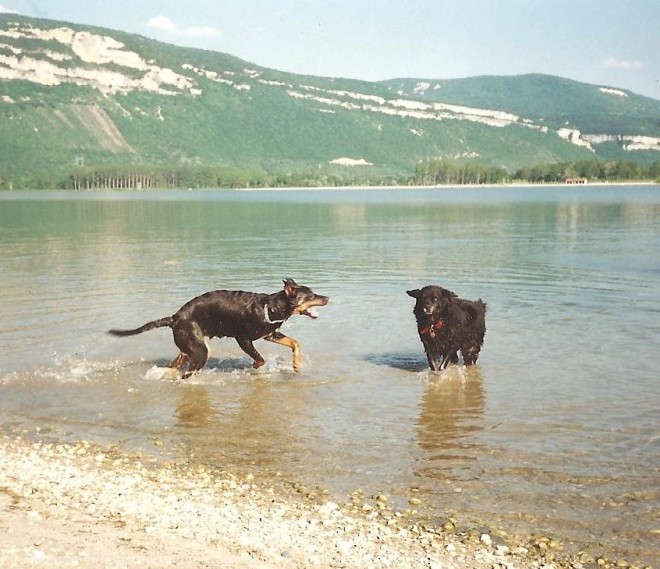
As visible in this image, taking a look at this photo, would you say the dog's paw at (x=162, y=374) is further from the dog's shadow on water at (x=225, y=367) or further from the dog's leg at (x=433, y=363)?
the dog's leg at (x=433, y=363)

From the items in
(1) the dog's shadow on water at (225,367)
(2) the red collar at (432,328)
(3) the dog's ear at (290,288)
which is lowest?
(1) the dog's shadow on water at (225,367)

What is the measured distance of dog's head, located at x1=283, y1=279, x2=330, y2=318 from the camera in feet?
41.4

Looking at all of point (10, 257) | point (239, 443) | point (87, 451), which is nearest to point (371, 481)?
point (239, 443)

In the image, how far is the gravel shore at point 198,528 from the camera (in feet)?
21.3

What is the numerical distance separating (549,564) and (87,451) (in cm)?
554

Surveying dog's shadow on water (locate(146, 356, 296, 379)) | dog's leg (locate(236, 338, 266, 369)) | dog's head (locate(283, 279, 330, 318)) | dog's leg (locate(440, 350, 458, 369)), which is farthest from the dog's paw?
dog's leg (locate(440, 350, 458, 369))

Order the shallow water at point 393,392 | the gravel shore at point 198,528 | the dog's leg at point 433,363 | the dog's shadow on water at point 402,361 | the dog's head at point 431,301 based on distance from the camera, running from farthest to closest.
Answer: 1. the dog's shadow on water at point 402,361
2. the dog's leg at point 433,363
3. the dog's head at point 431,301
4. the shallow water at point 393,392
5. the gravel shore at point 198,528

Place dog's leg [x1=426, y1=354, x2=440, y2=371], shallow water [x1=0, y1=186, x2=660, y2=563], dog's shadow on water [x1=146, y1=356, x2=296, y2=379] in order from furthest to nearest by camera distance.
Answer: dog's shadow on water [x1=146, y1=356, x2=296, y2=379]
dog's leg [x1=426, y1=354, x2=440, y2=371]
shallow water [x1=0, y1=186, x2=660, y2=563]

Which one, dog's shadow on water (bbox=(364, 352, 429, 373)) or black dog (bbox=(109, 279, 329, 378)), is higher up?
black dog (bbox=(109, 279, 329, 378))

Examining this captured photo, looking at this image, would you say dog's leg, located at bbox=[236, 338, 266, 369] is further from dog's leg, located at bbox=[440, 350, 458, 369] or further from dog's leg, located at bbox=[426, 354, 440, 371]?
dog's leg, located at bbox=[440, 350, 458, 369]

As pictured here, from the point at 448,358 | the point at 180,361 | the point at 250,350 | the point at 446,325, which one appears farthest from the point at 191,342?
the point at 448,358

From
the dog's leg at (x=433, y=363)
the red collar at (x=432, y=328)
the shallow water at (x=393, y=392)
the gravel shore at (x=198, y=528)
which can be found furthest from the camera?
the dog's leg at (x=433, y=363)

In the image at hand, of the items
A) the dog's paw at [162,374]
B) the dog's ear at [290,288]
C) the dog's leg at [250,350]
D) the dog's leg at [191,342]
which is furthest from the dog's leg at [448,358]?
the dog's paw at [162,374]

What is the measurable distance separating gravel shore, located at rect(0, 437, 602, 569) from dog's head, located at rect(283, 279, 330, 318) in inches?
165
